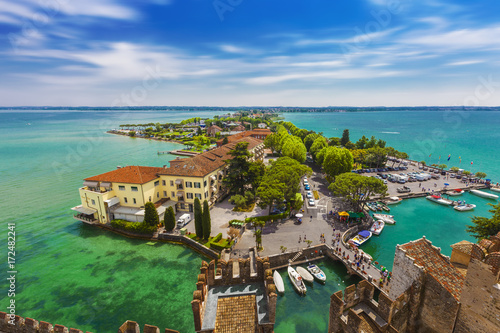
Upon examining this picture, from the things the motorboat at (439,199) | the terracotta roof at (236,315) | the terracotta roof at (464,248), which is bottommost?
the motorboat at (439,199)

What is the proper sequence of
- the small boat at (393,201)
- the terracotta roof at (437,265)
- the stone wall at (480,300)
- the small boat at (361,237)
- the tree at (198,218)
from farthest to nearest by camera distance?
the small boat at (393,201), the small boat at (361,237), the tree at (198,218), the terracotta roof at (437,265), the stone wall at (480,300)

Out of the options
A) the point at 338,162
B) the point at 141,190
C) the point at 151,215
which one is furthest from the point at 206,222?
the point at 338,162

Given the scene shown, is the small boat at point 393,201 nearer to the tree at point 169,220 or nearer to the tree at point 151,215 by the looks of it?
the tree at point 169,220

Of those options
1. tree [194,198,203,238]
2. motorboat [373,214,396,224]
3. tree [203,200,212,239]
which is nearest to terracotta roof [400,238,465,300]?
→ tree [203,200,212,239]

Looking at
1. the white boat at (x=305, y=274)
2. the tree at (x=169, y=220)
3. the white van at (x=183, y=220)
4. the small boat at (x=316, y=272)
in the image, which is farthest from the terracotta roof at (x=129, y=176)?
the small boat at (x=316, y=272)

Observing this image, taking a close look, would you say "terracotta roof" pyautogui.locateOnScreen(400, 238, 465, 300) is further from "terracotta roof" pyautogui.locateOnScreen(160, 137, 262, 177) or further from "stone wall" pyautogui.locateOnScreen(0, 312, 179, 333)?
"terracotta roof" pyautogui.locateOnScreen(160, 137, 262, 177)
